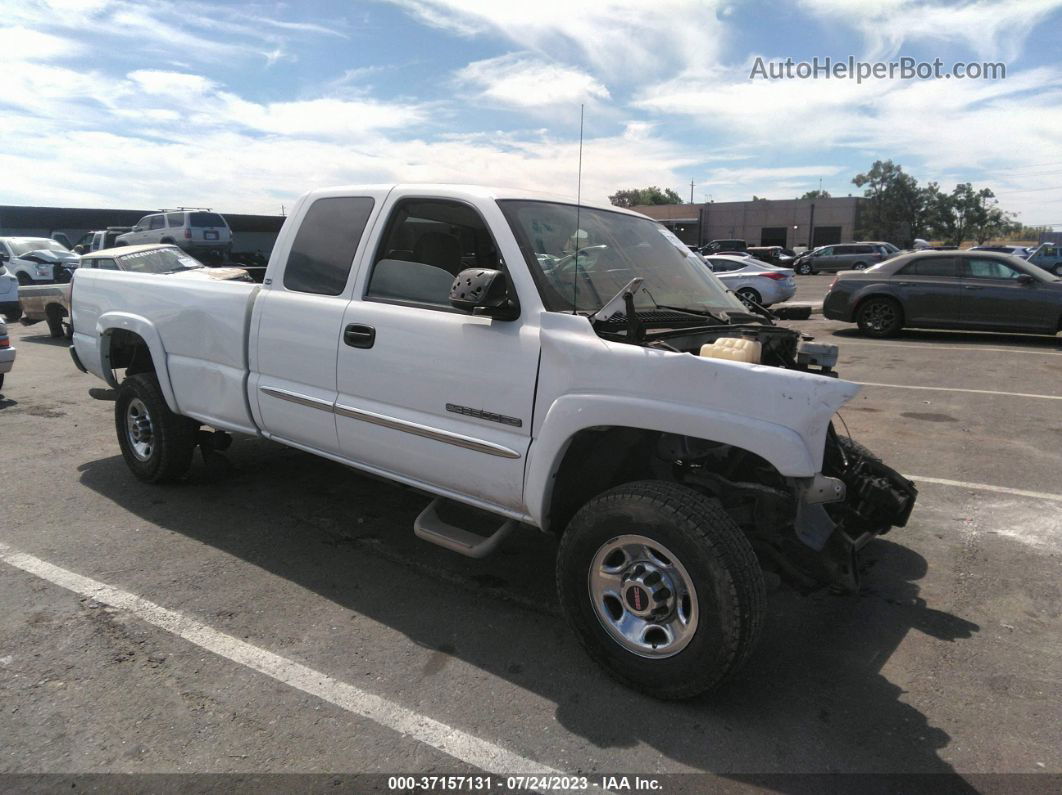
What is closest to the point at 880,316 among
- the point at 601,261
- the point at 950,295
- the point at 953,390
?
the point at 950,295

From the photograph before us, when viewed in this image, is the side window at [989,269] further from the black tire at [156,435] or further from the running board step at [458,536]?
the black tire at [156,435]

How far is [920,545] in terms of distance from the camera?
4434 mm

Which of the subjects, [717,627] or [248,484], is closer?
[717,627]

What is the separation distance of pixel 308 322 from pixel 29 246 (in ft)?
75.5

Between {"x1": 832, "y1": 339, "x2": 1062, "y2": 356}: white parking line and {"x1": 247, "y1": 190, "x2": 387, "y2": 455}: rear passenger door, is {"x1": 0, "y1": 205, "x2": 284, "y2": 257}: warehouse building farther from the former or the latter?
{"x1": 247, "y1": 190, "x2": 387, "y2": 455}: rear passenger door

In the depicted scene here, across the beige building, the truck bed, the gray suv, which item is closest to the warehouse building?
the gray suv

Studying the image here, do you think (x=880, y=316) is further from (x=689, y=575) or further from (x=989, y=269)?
(x=689, y=575)

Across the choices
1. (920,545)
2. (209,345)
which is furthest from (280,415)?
(920,545)

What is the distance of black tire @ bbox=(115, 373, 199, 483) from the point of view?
5.10 meters

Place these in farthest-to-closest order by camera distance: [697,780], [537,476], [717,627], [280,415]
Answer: [280,415] → [537,476] → [717,627] → [697,780]

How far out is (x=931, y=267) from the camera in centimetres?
1287

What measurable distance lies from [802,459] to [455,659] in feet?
5.65

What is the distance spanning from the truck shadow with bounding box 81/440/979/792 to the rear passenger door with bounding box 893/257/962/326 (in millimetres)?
9879

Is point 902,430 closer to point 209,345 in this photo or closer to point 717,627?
point 717,627
